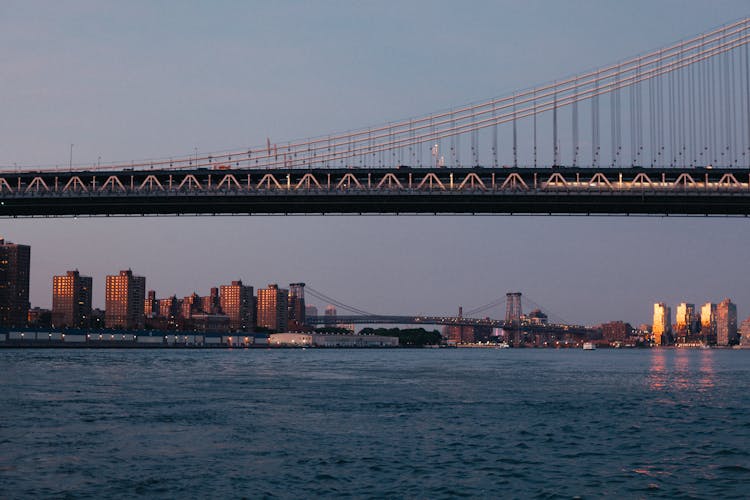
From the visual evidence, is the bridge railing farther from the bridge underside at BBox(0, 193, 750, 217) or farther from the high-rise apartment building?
the high-rise apartment building

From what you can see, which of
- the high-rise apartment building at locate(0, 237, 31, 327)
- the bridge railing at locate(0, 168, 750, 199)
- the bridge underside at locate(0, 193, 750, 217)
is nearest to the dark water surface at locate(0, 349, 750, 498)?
the bridge underside at locate(0, 193, 750, 217)

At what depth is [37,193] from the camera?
215ft

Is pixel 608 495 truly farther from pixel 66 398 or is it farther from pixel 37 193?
pixel 37 193

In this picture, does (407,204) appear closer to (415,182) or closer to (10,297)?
(415,182)

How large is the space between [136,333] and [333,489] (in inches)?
5973

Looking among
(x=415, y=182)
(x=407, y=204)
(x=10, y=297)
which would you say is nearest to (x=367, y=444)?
(x=407, y=204)

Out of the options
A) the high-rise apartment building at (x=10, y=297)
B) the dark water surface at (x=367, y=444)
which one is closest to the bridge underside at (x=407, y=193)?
the dark water surface at (x=367, y=444)

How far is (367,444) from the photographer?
21.8m

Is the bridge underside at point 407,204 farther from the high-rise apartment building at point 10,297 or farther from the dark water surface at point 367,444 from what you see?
the high-rise apartment building at point 10,297

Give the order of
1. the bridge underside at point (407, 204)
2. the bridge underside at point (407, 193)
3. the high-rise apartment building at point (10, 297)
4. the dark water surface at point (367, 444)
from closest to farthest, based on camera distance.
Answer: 1. the dark water surface at point (367, 444)
2. the bridge underside at point (407, 193)
3. the bridge underside at point (407, 204)
4. the high-rise apartment building at point (10, 297)

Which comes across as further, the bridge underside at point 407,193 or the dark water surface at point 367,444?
the bridge underside at point 407,193

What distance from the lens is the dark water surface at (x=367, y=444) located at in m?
16.6

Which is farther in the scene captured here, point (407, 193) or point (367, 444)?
point (407, 193)

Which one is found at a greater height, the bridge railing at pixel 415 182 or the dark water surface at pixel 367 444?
the bridge railing at pixel 415 182
